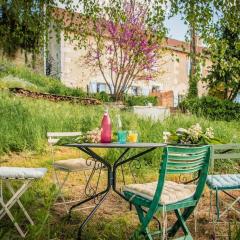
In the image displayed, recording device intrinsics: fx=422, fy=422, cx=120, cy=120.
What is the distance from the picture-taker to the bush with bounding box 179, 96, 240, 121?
56.6 feet

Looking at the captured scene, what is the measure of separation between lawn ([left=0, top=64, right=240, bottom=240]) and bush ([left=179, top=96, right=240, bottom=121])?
6.46 m

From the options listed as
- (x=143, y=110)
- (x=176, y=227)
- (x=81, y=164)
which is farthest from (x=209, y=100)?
(x=176, y=227)

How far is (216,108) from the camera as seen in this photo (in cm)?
1745

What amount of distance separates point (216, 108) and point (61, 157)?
10.5 m

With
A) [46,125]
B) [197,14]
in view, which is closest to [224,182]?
[197,14]

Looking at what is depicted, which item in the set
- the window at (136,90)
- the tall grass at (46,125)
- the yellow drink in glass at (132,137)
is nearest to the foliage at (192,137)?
the yellow drink in glass at (132,137)

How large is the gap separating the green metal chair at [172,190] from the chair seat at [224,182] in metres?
0.60

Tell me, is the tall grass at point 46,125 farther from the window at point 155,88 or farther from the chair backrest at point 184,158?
the window at point 155,88

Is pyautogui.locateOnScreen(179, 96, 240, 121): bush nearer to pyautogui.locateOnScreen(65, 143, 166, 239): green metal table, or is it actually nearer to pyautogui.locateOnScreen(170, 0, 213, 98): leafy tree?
pyautogui.locateOnScreen(170, 0, 213, 98): leafy tree

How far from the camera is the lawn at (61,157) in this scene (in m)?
4.05

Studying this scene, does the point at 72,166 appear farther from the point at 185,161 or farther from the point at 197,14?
the point at 197,14

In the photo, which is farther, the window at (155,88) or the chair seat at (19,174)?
the window at (155,88)

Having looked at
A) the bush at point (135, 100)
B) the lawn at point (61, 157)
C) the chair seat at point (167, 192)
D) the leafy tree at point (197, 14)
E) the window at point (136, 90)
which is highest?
the leafy tree at point (197, 14)

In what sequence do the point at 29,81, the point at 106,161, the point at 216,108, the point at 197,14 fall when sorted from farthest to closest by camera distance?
the point at 29,81, the point at 216,108, the point at 197,14, the point at 106,161
